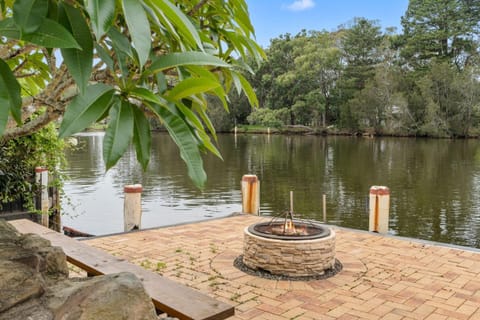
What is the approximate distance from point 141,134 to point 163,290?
5.11 ft

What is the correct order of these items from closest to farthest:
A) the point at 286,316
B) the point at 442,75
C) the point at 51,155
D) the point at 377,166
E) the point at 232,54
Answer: the point at 232,54
the point at 286,316
the point at 51,155
the point at 377,166
the point at 442,75

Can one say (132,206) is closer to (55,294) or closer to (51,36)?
(55,294)

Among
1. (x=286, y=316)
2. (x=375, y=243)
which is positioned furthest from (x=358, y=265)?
(x=286, y=316)

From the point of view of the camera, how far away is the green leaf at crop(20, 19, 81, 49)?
0.62 metres

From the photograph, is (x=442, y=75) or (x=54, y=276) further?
(x=442, y=75)

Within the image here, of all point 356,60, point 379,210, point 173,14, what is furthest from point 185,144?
point 356,60

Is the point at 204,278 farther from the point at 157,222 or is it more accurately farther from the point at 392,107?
the point at 392,107

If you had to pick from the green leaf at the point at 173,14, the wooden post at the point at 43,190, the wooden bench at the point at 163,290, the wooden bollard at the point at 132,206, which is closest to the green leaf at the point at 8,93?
the green leaf at the point at 173,14

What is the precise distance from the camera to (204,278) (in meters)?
4.00

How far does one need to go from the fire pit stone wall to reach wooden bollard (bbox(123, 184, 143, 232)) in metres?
2.40

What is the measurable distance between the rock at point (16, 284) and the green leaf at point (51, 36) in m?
1.12

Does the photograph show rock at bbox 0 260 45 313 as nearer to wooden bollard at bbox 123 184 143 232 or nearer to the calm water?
wooden bollard at bbox 123 184 143 232

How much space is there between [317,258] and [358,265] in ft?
2.13

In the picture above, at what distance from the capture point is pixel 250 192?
7.08m
